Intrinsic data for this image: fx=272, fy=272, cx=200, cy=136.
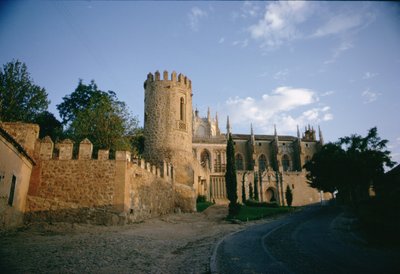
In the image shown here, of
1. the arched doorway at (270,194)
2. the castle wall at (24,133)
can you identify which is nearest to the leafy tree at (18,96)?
the castle wall at (24,133)

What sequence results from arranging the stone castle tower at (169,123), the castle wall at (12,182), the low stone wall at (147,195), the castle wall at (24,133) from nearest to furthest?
the castle wall at (12,182) < the castle wall at (24,133) < the low stone wall at (147,195) < the stone castle tower at (169,123)

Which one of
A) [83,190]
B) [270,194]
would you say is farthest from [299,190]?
[83,190]

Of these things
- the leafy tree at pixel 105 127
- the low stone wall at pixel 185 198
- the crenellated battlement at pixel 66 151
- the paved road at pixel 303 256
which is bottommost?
the paved road at pixel 303 256

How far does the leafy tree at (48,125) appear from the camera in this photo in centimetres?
2373

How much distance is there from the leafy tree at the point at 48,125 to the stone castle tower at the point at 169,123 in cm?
778

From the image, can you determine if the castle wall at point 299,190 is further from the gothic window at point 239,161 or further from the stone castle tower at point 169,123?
the stone castle tower at point 169,123

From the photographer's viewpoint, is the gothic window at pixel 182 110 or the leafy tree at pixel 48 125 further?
the gothic window at pixel 182 110

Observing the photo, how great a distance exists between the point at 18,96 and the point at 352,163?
30.7 metres

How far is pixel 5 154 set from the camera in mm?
10703

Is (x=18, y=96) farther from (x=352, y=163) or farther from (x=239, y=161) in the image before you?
(x=239, y=161)

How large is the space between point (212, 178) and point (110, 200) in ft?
108

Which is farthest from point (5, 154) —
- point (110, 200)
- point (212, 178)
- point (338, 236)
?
point (212, 178)

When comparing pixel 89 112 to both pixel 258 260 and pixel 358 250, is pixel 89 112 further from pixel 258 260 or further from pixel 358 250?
pixel 358 250

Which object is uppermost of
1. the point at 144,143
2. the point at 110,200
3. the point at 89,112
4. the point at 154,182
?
the point at 89,112
